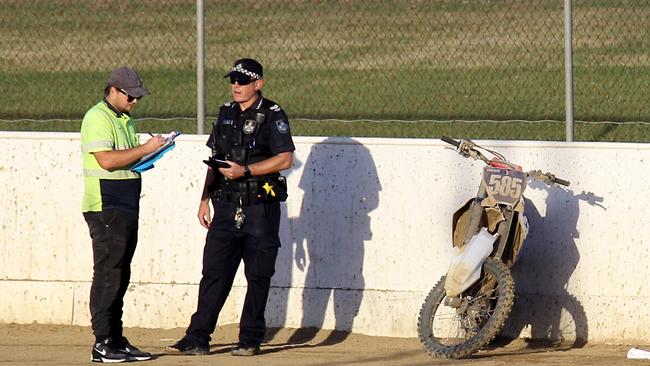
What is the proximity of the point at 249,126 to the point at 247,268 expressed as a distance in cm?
84

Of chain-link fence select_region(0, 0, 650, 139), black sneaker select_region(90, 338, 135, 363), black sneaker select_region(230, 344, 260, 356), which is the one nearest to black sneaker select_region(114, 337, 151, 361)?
black sneaker select_region(90, 338, 135, 363)

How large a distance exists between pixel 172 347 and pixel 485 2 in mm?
4126

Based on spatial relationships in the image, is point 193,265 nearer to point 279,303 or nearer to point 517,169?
point 279,303

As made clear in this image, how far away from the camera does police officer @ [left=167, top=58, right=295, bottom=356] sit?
29.3 feet

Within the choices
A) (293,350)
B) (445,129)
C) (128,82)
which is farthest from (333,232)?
(445,129)

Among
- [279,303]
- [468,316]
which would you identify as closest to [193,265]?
[279,303]

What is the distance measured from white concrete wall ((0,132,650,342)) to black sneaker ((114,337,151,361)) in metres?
1.07

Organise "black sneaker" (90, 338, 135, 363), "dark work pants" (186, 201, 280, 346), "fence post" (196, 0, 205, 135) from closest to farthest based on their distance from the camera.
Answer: "black sneaker" (90, 338, 135, 363) < "dark work pants" (186, 201, 280, 346) < "fence post" (196, 0, 205, 135)

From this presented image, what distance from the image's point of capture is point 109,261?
28.5ft

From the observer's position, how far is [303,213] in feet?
32.0

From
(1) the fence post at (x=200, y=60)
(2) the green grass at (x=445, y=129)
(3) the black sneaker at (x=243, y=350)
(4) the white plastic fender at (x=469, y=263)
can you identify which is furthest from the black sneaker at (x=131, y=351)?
(2) the green grass at (x=445, y=129)

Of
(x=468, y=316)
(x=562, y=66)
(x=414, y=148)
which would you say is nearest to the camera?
(x=468, y=316)

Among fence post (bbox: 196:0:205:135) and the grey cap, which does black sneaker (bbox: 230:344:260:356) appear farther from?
Result: fence post (bbox: 196:0:205:135)

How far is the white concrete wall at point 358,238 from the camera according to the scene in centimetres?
922
